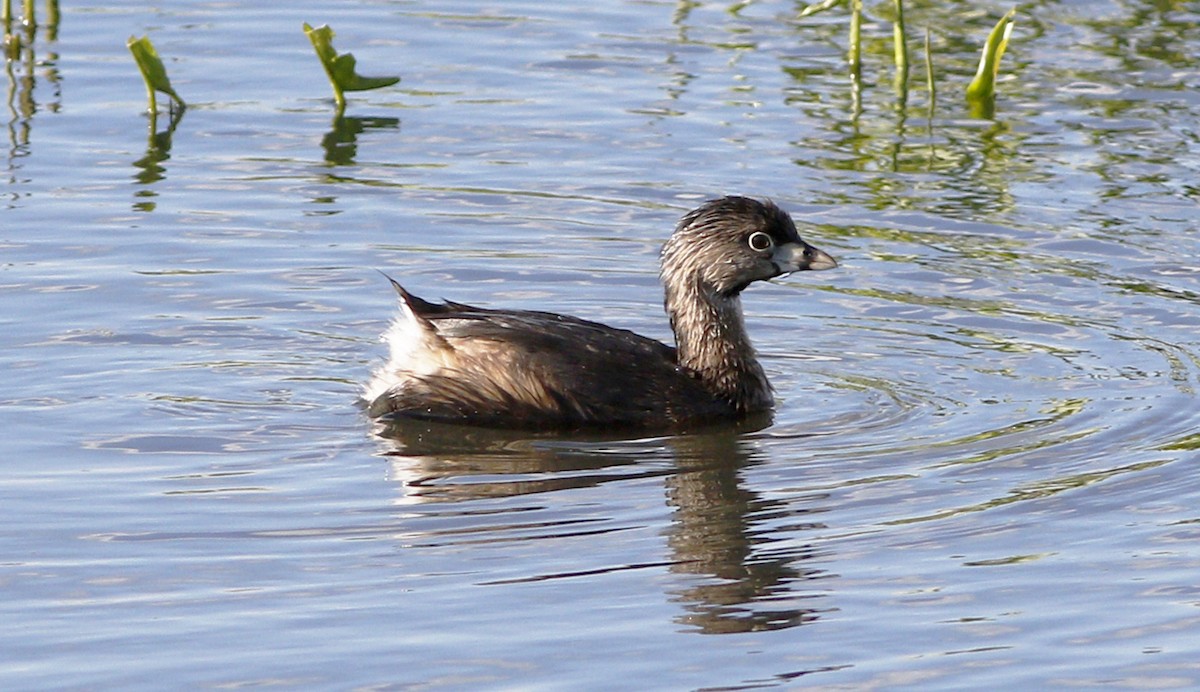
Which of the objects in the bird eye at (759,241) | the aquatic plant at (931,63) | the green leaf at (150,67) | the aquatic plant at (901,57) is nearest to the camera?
the bird eye at (759,241)

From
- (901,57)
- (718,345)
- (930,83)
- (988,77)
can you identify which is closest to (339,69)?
(901,57)

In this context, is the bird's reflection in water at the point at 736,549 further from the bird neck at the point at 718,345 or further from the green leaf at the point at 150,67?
the green leaf at the point at 150,67

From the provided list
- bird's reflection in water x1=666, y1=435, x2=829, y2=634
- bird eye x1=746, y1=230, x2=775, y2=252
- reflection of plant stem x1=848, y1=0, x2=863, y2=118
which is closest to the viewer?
bird's reflection in water x1=666, y1=435, x2=829, y2=634

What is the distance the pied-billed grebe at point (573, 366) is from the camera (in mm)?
8656

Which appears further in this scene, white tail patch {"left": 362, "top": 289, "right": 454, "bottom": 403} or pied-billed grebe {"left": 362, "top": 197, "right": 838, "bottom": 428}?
white tail patch {"left": 362, "top": 289, "right": 454, "bottom": 403}

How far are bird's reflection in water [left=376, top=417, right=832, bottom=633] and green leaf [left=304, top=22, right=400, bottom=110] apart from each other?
4.33m

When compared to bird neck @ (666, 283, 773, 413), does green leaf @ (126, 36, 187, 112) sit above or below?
above

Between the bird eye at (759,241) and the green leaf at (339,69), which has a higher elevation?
the green leaf at (339,69)

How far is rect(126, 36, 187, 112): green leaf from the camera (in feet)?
40.0

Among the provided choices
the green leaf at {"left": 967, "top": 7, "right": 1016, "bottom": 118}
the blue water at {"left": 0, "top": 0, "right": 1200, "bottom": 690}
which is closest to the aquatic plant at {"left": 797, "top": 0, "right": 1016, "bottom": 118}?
the green leaf at {"left": 967, "top": 7, "right": 1016, "bottom": 118}

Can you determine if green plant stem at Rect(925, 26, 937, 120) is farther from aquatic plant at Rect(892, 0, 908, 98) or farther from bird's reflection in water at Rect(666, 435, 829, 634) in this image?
bird's reflection in water at Rect(666, 435, 829, 634)

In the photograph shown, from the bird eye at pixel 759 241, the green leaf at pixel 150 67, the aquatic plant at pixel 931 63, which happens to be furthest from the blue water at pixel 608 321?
the bird eye at pixel 759 241

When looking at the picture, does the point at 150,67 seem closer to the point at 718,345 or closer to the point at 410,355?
the point at 410,355

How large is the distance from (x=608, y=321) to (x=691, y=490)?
7.90ft
